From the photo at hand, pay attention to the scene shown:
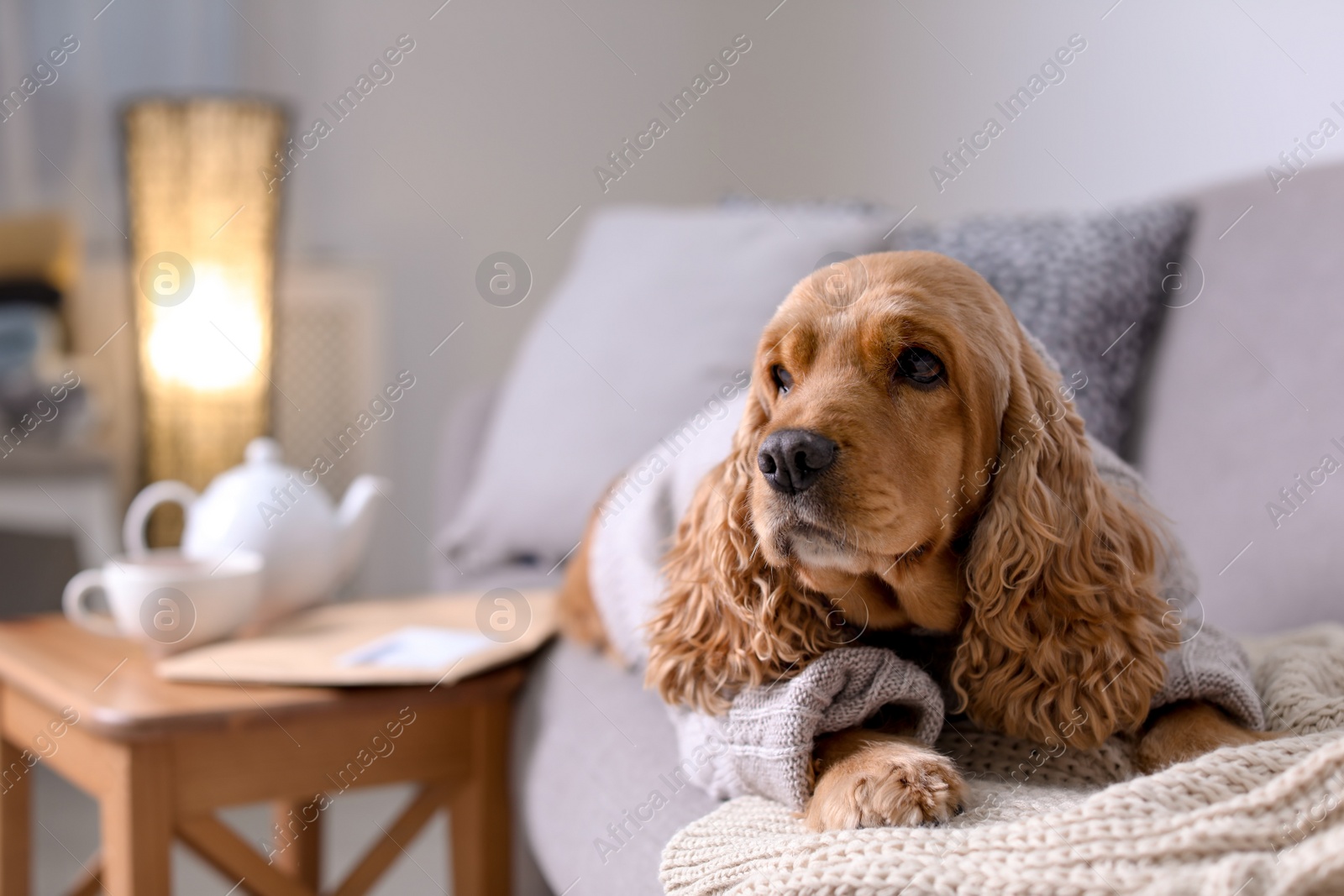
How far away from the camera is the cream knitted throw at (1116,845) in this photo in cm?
77

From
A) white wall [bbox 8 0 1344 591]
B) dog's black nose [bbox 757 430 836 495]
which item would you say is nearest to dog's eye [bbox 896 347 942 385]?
dog's black nose [bbox 757 430 836 495]

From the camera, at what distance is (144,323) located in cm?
304

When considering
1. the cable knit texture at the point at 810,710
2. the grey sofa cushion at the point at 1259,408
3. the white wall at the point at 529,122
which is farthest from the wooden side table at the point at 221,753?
the white wall at the point at 529,122

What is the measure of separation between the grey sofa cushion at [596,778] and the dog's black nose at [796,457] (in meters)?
0.42

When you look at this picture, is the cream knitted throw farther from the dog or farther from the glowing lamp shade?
the glowing lamp shade

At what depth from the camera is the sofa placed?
140cm

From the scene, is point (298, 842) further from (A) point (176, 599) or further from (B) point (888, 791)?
(B) point (888, 791)

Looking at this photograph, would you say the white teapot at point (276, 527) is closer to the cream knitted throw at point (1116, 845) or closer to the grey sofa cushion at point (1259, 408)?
the cream knitted throw at point (1116, 845)

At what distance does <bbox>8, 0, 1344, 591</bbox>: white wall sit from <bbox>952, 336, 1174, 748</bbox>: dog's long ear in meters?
1.84

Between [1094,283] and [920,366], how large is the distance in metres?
0.81

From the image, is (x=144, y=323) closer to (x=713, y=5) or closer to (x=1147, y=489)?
(x=713, y=5)

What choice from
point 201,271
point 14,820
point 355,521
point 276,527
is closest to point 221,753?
point 276,527

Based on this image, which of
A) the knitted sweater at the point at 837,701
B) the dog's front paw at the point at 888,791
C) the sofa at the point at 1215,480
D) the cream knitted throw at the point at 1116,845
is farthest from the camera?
the sofa at the point at 1215,480

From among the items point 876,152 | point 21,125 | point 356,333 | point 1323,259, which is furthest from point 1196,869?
point 21,125
